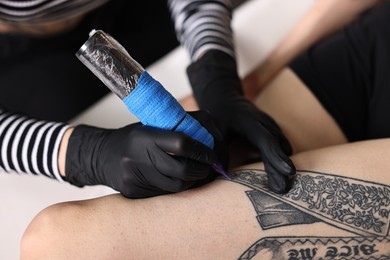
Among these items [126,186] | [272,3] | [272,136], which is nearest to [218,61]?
[272,136]

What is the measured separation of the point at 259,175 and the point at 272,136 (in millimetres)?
76

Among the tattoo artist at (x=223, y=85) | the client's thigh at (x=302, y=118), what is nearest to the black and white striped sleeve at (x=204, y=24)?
the tattoo artist at (x=223, y=85)

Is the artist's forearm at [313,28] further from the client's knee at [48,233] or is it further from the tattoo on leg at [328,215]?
the client's knee at [48,233]

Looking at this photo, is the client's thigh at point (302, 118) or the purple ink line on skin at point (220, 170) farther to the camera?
the client's thigh at point (302, 118)

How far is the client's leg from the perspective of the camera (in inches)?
32.5

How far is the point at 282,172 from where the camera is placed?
874 millimetres

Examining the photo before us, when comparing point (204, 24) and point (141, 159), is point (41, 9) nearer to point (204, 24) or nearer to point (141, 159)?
point (204, 24)

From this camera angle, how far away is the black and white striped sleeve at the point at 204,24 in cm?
114

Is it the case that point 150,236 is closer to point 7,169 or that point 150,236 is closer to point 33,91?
point 7,169

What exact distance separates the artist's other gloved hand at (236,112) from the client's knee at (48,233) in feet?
1.10

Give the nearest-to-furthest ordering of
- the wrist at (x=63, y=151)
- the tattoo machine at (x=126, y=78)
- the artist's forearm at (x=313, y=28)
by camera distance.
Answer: the tattoo machine at (x=126, y=78), the wrist at (x=63, y=151), the artist's forearm at (x=313, y=28)

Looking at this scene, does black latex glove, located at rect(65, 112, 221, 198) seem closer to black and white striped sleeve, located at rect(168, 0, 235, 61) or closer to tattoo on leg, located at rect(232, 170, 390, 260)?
tattoo on leg, located at rect(232, 170, 390, 260)

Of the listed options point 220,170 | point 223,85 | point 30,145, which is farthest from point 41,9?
point 220,170

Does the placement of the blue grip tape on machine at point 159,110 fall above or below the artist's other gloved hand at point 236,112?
above
